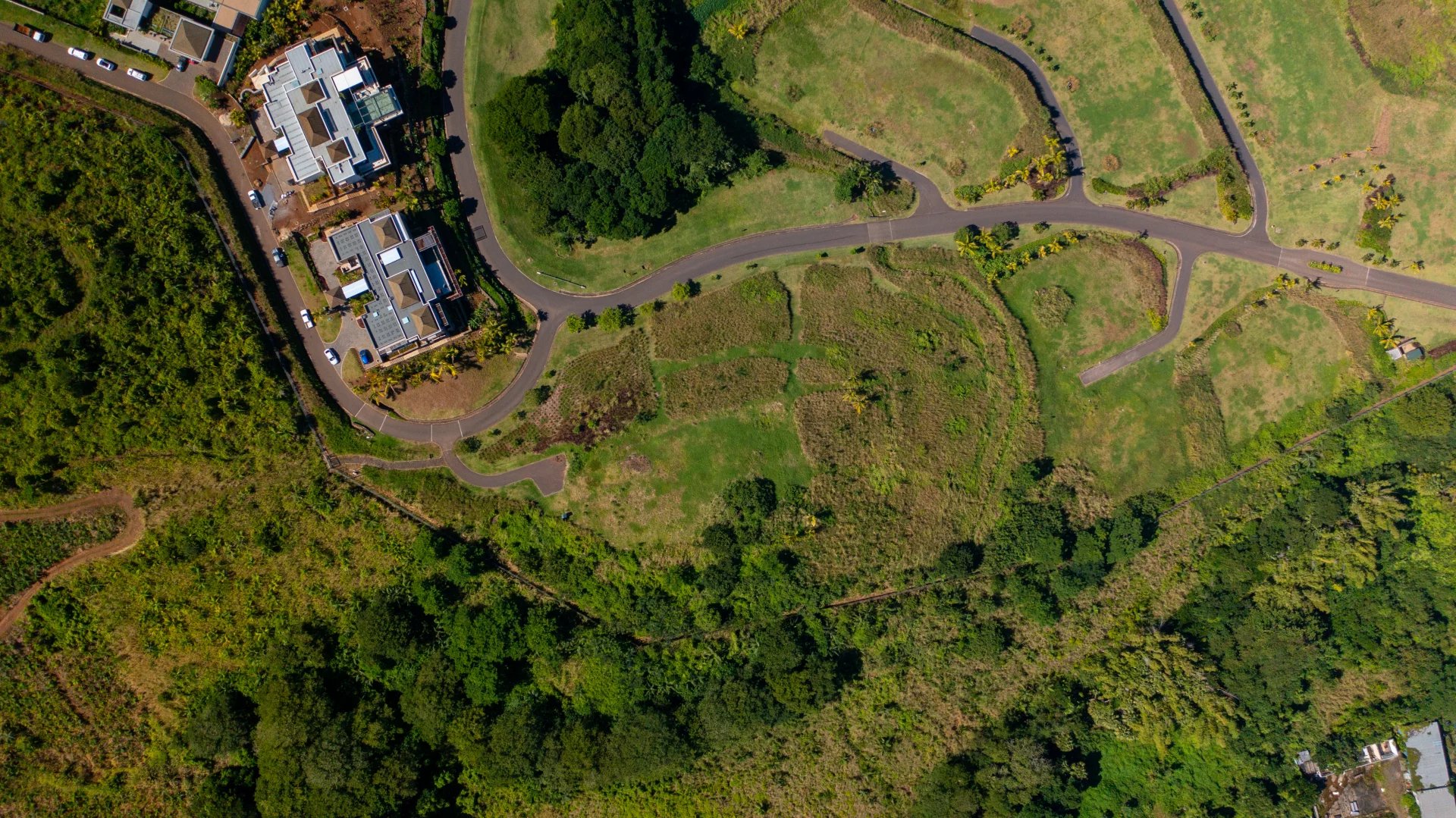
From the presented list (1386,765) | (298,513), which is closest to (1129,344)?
(1386,765)

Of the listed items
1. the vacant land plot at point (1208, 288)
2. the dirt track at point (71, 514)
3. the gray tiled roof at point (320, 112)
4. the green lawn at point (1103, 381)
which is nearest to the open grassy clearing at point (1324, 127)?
the vacant land plot at point (1208, 288)

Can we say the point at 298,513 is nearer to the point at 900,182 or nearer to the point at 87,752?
the point at 87,752

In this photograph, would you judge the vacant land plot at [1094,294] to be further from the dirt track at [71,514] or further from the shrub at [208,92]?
the dirt track at [71,514]

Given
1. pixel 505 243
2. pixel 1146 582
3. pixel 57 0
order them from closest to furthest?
1. pixel 57 0
2. pixel 505 243
3. pixel 1146 582

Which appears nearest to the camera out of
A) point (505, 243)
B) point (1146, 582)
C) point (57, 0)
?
point (57, 0)

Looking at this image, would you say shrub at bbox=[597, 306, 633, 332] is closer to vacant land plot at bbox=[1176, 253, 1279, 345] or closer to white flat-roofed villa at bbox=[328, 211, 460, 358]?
white flat-roofed villa at bbox=[328, 211, 460, 358]

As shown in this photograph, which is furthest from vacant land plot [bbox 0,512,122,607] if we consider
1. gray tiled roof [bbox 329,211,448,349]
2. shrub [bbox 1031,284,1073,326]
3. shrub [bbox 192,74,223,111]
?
shrub [bbox 1031,284,1073,326]
